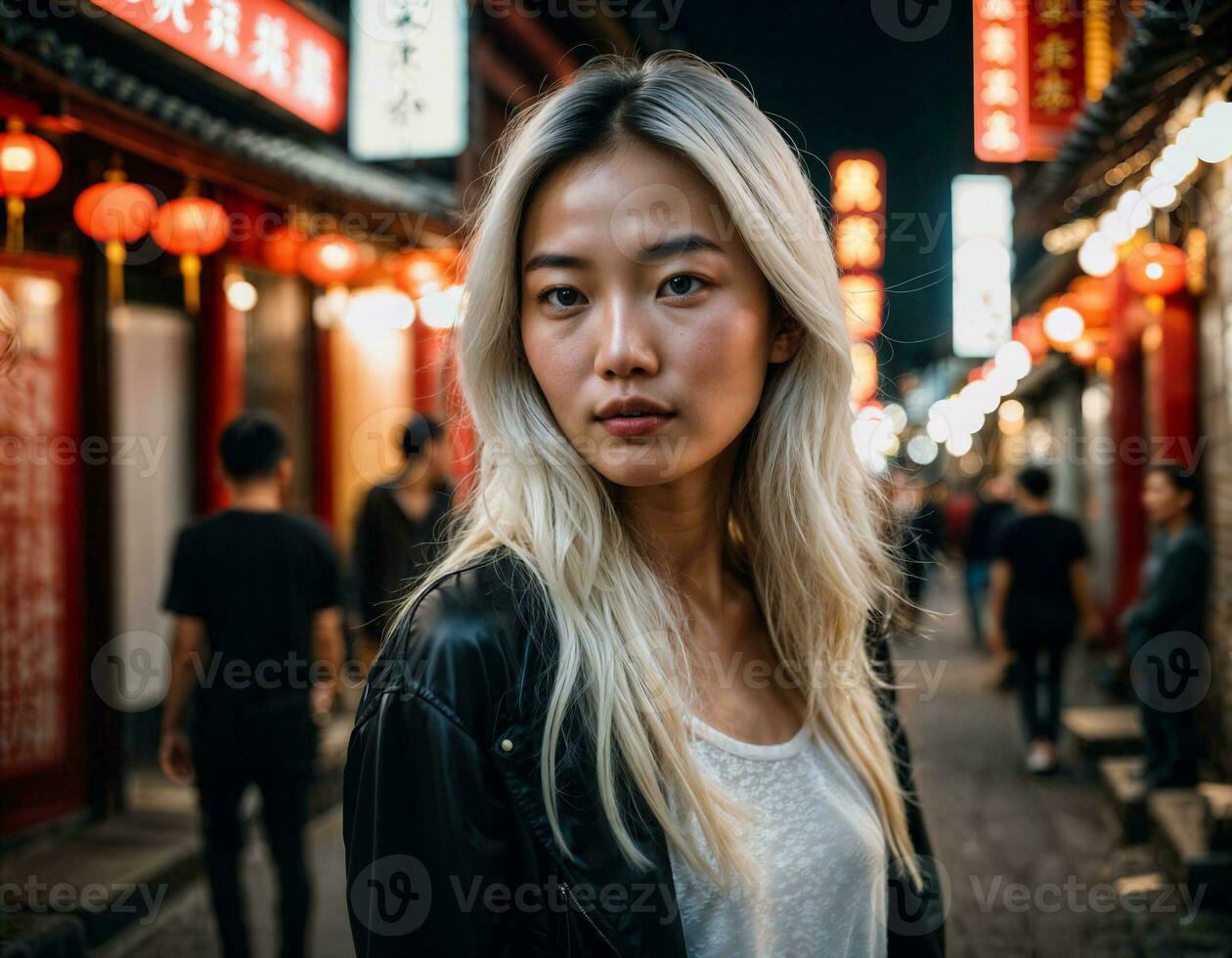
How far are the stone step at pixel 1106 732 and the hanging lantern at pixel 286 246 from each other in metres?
6.93

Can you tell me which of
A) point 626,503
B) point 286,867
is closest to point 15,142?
point 286,867

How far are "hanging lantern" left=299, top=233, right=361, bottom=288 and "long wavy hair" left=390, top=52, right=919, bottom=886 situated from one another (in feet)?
18.7

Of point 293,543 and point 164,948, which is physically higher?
point 293,543

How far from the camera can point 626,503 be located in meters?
1.71

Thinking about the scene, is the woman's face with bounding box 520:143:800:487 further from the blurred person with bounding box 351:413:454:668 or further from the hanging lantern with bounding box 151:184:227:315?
the hanging lantern with bounding box 151:184:227:315

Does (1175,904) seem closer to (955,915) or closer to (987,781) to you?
(955,915)

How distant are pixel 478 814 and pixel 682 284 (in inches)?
31.2

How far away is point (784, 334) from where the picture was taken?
1.75 m

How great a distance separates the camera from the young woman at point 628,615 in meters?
1.30

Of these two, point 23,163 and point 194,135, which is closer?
point 23,163

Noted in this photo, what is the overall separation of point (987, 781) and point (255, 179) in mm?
6567

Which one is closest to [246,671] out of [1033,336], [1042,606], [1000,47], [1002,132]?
[1042,606]

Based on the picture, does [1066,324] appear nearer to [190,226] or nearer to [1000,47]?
[1000,47]

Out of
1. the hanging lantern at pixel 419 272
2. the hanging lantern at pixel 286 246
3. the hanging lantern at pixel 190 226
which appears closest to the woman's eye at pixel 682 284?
the hanging lantern at pixel 190 226
